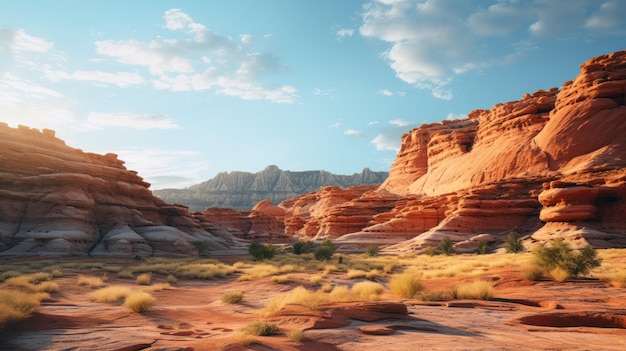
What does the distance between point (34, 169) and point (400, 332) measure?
50.9 metres

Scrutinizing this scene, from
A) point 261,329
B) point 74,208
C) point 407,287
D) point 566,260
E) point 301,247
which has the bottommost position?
point 301,247

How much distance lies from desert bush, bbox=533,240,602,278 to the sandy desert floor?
5.64ft

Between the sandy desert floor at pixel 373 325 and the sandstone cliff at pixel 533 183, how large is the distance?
1045 inches

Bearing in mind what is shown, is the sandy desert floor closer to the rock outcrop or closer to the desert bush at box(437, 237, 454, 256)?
the desert bush at box(437, 237, 454, 256)

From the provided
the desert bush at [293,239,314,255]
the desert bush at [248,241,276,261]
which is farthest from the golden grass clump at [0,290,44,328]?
the desert bush at [293,239,314,255]

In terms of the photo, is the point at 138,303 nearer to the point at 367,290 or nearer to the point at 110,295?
the point at 110,295

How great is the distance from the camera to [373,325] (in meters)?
8.73

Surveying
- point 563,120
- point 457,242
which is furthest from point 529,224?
point 563,120

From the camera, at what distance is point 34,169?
1783 inches

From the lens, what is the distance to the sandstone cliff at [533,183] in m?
37.5

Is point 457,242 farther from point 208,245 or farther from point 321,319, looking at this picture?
point 321,319

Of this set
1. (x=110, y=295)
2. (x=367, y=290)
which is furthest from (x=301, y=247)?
(x=367, y=290)

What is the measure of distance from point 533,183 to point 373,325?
47809 mm

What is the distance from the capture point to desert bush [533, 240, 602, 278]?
1608 centimetres
